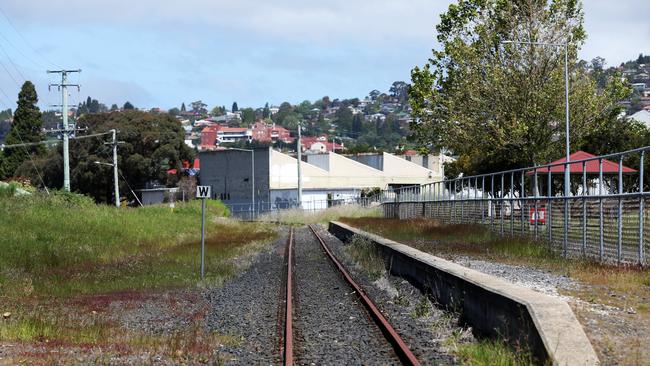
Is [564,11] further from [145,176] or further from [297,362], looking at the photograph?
[145,176]

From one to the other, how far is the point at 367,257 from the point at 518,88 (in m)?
17.1

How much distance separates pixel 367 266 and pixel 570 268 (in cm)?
Result: 813

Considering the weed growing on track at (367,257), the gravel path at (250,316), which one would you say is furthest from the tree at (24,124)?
the gravel path at (250,316)

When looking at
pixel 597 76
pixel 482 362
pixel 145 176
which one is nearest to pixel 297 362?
pixel 482 362

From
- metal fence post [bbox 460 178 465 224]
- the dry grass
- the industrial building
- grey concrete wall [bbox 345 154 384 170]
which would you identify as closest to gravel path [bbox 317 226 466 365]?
the dry grass

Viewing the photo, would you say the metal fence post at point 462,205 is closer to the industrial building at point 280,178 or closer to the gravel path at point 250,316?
the gravel path at point 250,316

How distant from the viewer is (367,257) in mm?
25938

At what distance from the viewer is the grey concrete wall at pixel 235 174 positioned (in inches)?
3947

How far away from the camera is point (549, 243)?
74.2 ft

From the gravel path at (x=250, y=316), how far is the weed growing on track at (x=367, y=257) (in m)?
2.56

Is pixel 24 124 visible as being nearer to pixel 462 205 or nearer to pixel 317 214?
pixel 317 214

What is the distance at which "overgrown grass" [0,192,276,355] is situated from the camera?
12297mm

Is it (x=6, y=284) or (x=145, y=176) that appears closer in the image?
(x=6, y=284)

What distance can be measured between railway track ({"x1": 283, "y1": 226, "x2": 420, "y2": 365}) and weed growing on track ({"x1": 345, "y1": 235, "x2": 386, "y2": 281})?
3.06ft
